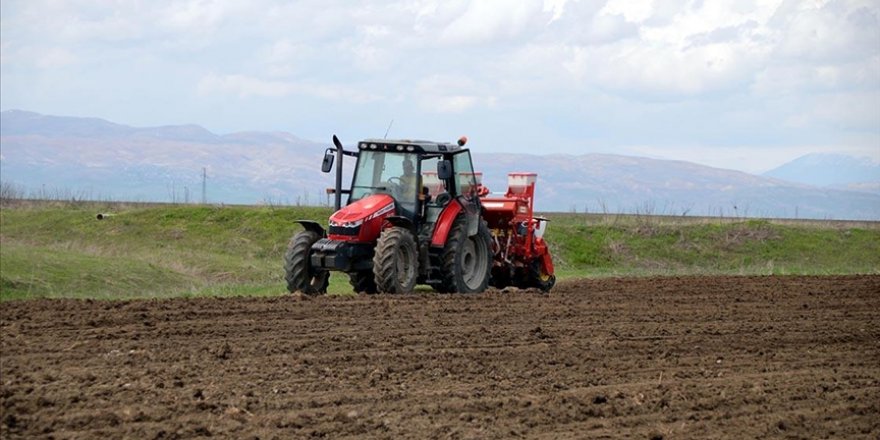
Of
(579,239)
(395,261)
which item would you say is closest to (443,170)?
(395,261)

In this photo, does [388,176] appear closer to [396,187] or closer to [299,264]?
[396,187]

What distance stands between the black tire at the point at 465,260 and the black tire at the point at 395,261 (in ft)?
2.29

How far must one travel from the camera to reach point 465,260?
64.1ft

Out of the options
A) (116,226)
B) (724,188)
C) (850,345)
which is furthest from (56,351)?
(724,188)

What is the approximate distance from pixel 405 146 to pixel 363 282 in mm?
2184

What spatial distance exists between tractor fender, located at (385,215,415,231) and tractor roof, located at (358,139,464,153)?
3.49 feet

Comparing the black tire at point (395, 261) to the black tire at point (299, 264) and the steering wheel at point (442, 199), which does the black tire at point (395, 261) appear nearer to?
the steering wheel at point (442, 199)

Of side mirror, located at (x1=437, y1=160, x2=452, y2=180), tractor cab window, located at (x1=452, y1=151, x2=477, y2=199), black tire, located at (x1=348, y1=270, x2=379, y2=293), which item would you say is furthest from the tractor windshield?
black tire, located at (x1=348, y1=270, x2=379, y2=293)

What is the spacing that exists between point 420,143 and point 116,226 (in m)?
20.2

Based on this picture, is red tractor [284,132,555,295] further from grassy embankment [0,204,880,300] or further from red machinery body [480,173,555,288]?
grassy embankment [0,204,880,300]

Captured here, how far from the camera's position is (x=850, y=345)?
13.7 m

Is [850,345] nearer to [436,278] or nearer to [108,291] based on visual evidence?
[436,278]

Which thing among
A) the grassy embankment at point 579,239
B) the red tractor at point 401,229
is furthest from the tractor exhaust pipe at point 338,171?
the grassy embankment at point 579,239

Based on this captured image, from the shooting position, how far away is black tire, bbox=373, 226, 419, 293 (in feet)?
57.6
